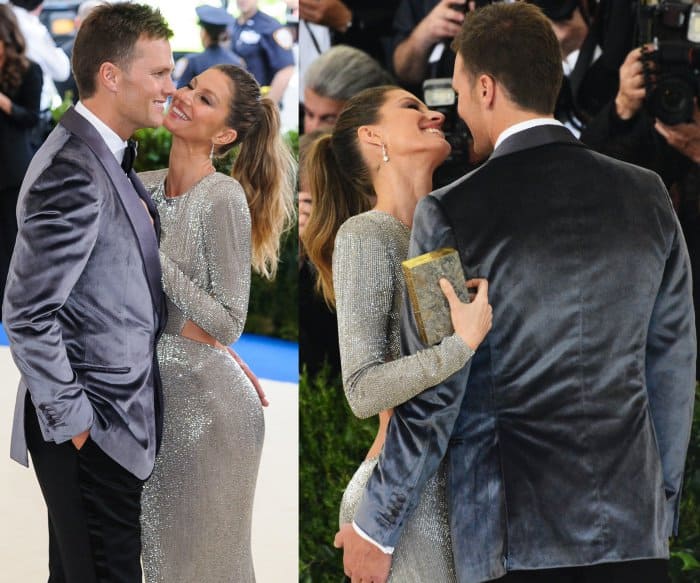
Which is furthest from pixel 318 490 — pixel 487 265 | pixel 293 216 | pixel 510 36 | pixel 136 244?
pixel 510 36

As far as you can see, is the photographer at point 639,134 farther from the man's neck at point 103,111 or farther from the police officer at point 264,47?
the man's neck at point 103,111

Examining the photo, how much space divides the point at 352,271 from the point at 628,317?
0.63 meters

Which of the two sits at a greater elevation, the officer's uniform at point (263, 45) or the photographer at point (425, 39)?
the photographer at point (425, 39)

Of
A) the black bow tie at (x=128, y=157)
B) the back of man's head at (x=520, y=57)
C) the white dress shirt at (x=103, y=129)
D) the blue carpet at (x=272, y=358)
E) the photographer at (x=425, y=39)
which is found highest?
the back of man's head at (x=520, y=57)

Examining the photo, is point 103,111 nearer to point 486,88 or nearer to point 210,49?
point 210,49

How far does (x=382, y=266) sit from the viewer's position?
2400 millimetres

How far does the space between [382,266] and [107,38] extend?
90 centimetres

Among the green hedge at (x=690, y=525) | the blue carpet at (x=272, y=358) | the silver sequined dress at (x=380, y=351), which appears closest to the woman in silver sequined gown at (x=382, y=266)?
the silver sequined dress at (x=380, y=351)

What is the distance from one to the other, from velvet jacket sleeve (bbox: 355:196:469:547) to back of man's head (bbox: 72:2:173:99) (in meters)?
0.92

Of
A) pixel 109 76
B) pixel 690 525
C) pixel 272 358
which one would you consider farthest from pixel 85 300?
pixel 272 358

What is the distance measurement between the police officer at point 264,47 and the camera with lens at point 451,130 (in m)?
0.52

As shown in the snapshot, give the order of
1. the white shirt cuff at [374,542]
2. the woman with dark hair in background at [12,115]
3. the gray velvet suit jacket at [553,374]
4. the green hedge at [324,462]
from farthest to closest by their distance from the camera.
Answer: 1. the woman with dark hair in background at [12,115]
2. the green hedge at [324,462]
3. the white shirt cuff at [374,542]
4. the gray velvet suit jacket at [553,374]

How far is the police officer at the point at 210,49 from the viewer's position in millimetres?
2922

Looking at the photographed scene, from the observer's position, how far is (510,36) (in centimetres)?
216
